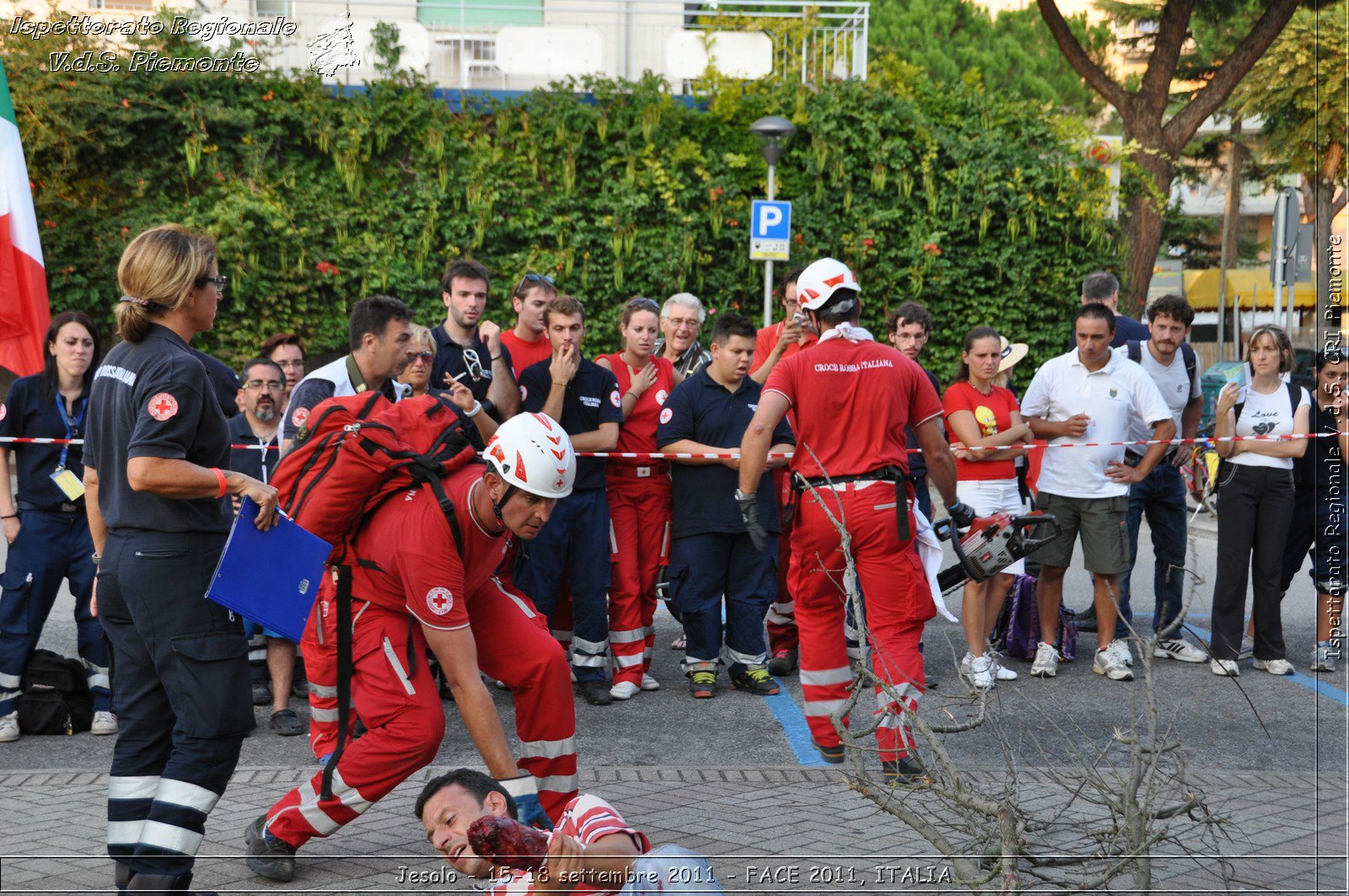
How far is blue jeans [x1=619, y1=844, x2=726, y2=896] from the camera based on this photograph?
2.98 meters

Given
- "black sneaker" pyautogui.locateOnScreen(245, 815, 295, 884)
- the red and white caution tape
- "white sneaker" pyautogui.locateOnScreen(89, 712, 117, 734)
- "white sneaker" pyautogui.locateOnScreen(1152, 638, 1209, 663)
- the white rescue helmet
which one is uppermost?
the white rescue helmet

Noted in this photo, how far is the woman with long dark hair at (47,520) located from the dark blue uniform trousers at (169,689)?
8.02 ft

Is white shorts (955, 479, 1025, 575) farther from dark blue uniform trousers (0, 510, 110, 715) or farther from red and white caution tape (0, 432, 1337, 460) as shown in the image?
dark blue uniform trousers (0, 510, 110, 715)

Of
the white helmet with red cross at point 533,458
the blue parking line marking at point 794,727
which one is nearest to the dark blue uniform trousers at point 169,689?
the white helmet with red cross at point 533,458

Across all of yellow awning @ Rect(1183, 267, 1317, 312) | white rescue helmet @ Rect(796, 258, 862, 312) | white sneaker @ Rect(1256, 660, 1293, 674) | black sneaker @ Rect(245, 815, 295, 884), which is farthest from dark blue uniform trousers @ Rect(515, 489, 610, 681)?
yellow awning @ Rect(1183, 267, 1317, 312)

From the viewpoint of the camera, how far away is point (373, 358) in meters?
5.90

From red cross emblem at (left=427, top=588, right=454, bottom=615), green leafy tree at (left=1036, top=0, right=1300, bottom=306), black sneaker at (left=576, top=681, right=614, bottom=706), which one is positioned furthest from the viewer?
green leafy tree at (left=1036, top=0, right=1300, bottom=306)

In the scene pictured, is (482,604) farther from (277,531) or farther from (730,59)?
(730,59)

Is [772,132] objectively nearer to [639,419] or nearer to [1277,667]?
[639,419]

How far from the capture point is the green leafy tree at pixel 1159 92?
17094 mm

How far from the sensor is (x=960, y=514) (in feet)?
20.0

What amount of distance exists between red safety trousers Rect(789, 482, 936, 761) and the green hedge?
10.1m

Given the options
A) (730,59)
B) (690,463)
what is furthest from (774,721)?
(730,59)

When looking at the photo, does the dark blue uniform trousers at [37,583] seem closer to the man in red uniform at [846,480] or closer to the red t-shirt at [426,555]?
the red t-shirt at [426,555]
